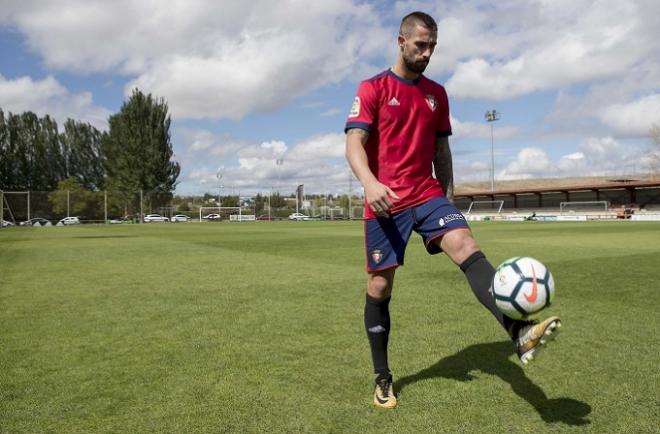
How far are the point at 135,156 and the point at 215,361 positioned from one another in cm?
6776

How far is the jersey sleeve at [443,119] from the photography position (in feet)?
10.7

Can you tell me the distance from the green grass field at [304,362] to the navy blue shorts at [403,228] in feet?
2.82

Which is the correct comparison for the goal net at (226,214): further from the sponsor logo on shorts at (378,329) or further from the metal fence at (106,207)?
the sponsor logo on shorts at (378,329)

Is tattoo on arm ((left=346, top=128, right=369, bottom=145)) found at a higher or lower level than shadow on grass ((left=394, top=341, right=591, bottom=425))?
higher

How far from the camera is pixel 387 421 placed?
2762mm

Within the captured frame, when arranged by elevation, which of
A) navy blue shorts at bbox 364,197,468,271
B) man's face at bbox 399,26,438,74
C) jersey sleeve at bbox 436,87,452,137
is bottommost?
navy blue shorts at bbox 364,197,468,271

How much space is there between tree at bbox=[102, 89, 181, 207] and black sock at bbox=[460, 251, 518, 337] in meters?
65.3

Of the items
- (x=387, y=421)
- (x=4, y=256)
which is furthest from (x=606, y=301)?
(x=4, y=256)

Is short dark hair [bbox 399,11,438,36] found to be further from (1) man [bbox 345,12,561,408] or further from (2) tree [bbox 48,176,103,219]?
(2) tree [bbox 48,176,103,219]

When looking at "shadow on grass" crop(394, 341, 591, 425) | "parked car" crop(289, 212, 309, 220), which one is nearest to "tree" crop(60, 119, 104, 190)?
"parked car" crop(289, 212, 309, 220)

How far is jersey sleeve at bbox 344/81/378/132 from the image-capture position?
2967mm

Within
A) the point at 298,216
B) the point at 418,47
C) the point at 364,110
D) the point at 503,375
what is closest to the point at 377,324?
the point at 503,375

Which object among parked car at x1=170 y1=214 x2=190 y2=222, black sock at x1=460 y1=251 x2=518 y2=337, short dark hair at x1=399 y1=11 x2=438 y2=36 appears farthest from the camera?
parked car at x1=170 y1=214 x2=190 y2=222

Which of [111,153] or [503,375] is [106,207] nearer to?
[111,153]
